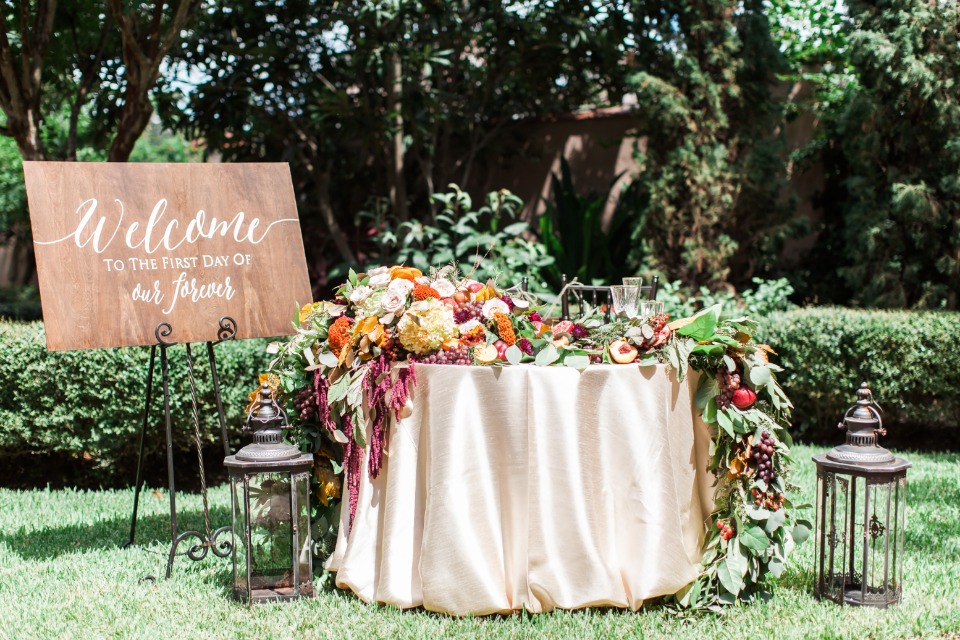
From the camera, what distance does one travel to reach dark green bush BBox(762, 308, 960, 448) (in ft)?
20.1

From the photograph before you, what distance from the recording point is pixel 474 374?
306 cm

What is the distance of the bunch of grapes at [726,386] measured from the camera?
3.11 metres

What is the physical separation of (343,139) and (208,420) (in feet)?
14.3

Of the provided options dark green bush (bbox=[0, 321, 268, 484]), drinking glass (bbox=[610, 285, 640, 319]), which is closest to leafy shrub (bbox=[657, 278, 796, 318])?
dark green bush (bbox=[0, 321, 268, 484])

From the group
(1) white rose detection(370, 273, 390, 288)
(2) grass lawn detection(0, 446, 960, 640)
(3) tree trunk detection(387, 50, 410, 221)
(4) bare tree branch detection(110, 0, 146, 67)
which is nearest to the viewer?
(2) grass lawn detection(0, 446, 960, 640)

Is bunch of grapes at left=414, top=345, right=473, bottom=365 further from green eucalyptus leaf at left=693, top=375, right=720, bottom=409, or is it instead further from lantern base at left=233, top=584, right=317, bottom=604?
lantern base at left=233, top=584, right=317, bottom=604

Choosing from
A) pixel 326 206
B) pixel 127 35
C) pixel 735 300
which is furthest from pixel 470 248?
pixel 127 35

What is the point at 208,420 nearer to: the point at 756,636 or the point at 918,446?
the point at 756,636

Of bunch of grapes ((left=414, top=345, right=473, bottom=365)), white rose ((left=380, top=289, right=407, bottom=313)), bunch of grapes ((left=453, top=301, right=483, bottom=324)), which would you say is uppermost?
white rose ((left=380, top=289, right=407, bottom=313))

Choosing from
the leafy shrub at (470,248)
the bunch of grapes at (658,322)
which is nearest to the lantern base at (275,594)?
the bunch of grapes at (658,322)

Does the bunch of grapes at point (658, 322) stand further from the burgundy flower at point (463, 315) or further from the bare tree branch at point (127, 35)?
the bare tree branch at point (127, 35)

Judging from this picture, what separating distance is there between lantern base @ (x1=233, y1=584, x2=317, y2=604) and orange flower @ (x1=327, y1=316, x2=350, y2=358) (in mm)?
880

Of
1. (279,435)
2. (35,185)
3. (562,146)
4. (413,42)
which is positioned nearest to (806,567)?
(279,435)

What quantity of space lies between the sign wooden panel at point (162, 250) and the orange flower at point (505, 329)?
121cm
